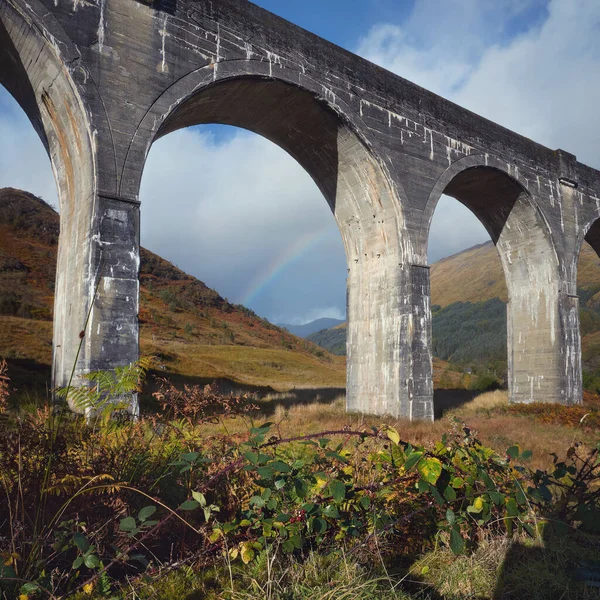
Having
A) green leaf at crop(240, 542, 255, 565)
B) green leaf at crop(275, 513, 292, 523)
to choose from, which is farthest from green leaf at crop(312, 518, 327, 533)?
green leaf at crop(240, 542, 255, 565)

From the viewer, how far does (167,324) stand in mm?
38469

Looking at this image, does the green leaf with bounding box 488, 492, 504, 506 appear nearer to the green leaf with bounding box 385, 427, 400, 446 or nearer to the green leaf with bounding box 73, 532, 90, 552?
the green leaf with bounding box 385, 427, 400, 446

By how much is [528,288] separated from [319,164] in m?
8.28

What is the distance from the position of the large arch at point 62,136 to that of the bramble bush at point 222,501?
4.69 m

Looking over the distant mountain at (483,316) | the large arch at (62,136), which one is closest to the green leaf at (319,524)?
the large arch at (62,136)

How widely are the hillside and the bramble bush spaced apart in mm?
11096

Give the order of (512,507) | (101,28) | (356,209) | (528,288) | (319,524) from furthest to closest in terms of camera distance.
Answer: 1. (528,288)
2. (356,209)
3. (101,28)
4. (512,507)
5. (319,524)

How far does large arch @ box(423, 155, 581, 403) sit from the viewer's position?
15.5 meters

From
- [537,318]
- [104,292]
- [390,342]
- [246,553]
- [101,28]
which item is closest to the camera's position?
[246,553]

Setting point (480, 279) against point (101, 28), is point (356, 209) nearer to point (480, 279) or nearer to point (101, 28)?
point (101, 28)

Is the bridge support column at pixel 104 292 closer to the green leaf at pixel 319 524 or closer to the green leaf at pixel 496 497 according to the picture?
the green leaf at pixel 319 524

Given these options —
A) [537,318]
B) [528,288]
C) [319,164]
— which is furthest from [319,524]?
[528,288]

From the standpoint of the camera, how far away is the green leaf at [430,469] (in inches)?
122

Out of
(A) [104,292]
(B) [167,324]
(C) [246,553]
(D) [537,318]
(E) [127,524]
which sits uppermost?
(B) [167,324]
